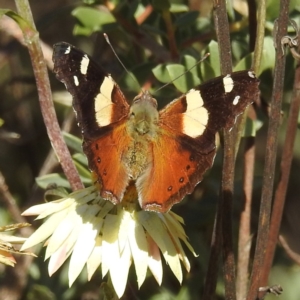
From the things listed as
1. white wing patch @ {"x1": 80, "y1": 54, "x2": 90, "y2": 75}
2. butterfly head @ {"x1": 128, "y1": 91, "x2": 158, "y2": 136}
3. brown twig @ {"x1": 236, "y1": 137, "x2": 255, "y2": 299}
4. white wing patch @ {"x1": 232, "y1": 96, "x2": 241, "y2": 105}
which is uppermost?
white wing patch @ {"x1": 80, "y1": 54, "x2": 90, "y2": 75}

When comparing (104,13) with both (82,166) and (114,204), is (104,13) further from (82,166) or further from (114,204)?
(114,204)

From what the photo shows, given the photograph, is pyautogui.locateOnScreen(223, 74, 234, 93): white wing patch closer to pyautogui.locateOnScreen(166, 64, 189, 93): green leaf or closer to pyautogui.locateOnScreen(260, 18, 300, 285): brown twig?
pyautogui.locateOnScreen(260, 18, 300, 285): brown twig

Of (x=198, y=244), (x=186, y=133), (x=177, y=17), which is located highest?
(x=177, y=17)

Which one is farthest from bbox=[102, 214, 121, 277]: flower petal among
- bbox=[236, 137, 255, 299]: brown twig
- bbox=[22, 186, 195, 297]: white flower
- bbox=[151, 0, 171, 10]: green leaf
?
bbox=[151, 0, 171, 10]: green leaf

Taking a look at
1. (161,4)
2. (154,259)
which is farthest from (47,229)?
(161,4)

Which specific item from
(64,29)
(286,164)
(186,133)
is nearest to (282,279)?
(286,164)

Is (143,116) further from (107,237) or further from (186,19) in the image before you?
(186,19)

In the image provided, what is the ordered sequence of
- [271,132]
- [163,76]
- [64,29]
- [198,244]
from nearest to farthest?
[271,132]
[163,76]
[198,244]
[64,29]
